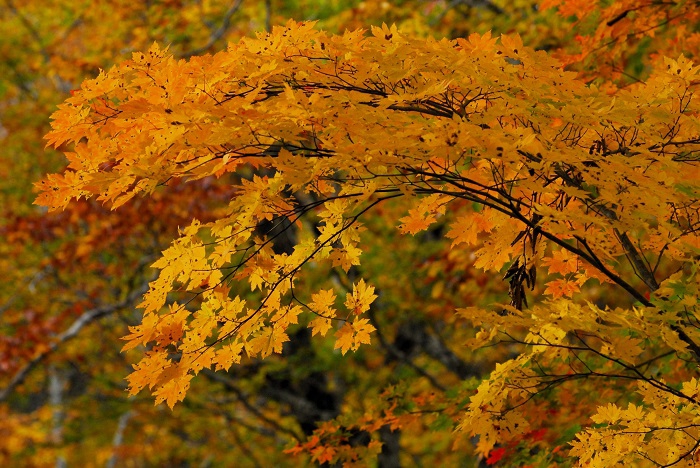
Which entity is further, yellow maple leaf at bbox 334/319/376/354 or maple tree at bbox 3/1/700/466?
yellow maple leaf at bbox 334/319/376/354

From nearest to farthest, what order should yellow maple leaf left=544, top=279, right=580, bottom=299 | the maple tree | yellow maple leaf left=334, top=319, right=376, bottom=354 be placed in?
the maple tree → yellow maple leaf left=334, top=319, right=376, bottom=354 → yellow maple leaf left=544, top=279, right=580, bottom=299

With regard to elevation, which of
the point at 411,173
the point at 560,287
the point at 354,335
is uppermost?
the point at 411,173

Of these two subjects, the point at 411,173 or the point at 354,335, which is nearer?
the point at 411,173

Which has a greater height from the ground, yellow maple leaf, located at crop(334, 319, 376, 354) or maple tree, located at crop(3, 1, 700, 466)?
maple tree, located at crop(3, 1, 700, 466)

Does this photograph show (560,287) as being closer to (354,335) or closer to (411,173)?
(354,335)

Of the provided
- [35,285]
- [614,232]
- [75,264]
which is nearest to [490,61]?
[614,232]

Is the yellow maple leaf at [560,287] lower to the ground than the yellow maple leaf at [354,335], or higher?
lower

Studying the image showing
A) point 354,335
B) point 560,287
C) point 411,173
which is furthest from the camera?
point 560,287

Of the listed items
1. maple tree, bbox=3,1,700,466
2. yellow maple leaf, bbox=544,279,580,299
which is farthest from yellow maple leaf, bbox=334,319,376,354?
yellow maple leaf, bbox=544,279,580,299

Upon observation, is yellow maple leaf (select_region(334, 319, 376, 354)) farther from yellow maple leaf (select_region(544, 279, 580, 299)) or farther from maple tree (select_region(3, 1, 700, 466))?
yellow maple leaf (select_region(544, 279, 580, 299))

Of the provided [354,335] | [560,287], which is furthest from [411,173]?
[560,287]

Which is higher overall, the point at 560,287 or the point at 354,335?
the point at 354,335

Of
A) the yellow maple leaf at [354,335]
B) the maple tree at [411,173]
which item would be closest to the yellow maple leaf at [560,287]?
the maple tree at [411,173]

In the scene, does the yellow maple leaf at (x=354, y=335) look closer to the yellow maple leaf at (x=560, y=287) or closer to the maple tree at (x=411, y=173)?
the maple tree at (x=411, y=173)
